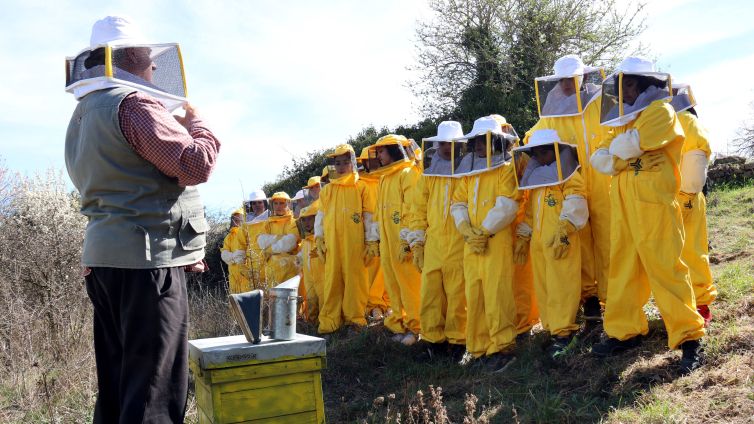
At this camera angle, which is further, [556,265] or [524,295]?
[524,295]

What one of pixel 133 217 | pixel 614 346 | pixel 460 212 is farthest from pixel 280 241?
pixel 133 217

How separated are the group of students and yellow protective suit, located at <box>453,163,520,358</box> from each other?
12 mm

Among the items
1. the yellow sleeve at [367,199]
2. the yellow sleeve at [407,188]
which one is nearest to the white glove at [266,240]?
the yellow sleeve at [367,199]

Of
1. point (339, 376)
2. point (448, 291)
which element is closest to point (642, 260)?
point (448, 291)

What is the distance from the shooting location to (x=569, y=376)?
5574 mm

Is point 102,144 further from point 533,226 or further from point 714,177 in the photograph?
point 714,177

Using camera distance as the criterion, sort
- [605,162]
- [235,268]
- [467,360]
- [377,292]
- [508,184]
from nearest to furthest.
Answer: [605,162] → [508,184] → [467,360] → [377,292] → [235,268]

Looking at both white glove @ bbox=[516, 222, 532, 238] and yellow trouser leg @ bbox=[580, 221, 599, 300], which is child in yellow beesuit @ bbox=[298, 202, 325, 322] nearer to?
white glove @ bbox=[516, 222, 532, 238]

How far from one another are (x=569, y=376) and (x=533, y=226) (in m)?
1.45

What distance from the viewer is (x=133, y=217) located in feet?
10.6

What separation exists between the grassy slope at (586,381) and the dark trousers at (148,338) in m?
1.99

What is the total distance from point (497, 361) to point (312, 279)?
14.7ft

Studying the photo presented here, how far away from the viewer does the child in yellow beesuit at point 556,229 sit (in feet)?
19.5

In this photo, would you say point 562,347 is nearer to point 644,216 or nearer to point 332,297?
point 644,216
